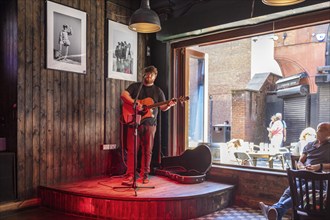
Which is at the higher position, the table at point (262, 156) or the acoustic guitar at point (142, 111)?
the acoustic guitar at point (142, 111)

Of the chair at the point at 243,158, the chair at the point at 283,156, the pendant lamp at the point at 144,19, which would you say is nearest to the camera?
the pendant lamp at the point at 144,19

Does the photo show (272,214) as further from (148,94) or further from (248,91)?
(248,91)

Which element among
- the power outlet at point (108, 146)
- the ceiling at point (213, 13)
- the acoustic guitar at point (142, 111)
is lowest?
the power outlet at point (108, 146)

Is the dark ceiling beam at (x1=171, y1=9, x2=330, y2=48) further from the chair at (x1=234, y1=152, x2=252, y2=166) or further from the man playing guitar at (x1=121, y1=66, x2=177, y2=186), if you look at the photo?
the chair at (x1=234, y1=152, x2=252, y2=166)

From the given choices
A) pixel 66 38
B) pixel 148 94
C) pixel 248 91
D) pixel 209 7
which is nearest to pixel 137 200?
pixel 148 94

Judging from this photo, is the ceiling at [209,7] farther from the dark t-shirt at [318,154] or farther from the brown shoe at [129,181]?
the brown shoe at [129,181]

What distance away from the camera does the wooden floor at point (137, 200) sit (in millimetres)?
3861

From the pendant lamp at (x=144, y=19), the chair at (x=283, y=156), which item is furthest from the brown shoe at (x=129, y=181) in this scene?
the chair at (x=283, y=156)

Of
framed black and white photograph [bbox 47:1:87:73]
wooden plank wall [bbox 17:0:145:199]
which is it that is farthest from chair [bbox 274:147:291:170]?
framed black and white photograph [bbox 47:1:87:73]

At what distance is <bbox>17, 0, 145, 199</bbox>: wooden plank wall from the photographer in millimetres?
4363

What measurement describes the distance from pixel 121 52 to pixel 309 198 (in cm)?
→ 388

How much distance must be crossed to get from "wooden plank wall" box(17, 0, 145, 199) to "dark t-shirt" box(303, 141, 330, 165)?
2929 mm

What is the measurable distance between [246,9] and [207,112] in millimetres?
2454

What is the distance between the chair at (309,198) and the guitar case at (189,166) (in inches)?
78.6
